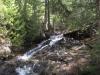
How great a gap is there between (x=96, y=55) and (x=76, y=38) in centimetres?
902

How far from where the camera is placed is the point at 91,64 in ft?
40.0

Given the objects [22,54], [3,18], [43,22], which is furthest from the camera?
[43,22]

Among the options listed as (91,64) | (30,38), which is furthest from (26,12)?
(91,64)

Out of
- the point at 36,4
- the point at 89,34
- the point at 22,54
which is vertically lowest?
the point at 22,54

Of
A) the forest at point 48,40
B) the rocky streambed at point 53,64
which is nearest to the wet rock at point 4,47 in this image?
the forest at point 48,40

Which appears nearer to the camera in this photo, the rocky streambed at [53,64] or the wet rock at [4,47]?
the rocky streambed at [53,64]

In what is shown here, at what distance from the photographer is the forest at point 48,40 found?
46.4 ft

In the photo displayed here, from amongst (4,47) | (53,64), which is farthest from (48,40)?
(53,64)

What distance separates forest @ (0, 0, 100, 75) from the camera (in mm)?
14136

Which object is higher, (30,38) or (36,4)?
(36,4)

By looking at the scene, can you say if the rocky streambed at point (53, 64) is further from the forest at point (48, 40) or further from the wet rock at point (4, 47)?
the wet rock at point (4, 47)

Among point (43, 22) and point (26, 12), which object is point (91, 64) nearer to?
point (26, 12)

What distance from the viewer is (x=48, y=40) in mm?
22828

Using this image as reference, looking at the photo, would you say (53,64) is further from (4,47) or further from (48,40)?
(48,40)
